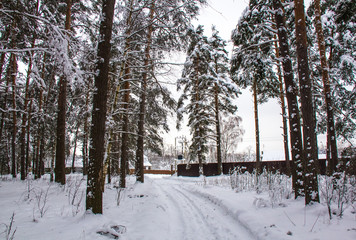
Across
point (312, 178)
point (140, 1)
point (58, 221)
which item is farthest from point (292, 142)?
point (140, 1)

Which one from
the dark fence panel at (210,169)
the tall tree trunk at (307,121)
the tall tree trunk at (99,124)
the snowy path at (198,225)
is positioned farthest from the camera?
the dark fence panel at (210,169)

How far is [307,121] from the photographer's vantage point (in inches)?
173

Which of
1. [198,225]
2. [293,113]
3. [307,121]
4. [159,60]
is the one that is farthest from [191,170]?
[307,121]

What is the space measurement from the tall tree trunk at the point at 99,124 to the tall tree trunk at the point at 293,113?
4487 millimetres

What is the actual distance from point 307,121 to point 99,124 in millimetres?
4585

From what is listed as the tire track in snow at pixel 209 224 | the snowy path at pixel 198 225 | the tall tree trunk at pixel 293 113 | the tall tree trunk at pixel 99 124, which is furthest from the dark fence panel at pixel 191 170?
the tall tree trunk at pixel 99 124

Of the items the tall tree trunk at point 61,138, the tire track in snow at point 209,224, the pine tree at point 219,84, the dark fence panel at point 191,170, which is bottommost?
the dark fence panel at point 191,170

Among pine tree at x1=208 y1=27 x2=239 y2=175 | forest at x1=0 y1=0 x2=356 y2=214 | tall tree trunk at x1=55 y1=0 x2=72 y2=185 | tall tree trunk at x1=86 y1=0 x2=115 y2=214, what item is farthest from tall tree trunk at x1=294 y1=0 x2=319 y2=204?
pine tree at x1=208 y1=27 x2=239 y2=175

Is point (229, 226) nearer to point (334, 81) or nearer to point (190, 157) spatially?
point (334, 81)

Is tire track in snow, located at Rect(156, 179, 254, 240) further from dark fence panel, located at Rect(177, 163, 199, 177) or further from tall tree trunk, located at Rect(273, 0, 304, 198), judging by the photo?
dark fence panel, located at Rect(177, 163, 199, 177)

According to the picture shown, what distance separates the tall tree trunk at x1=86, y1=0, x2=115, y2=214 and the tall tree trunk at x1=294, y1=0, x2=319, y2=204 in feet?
14.6

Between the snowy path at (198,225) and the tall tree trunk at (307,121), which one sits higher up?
the tall tree trunk at (307,121)

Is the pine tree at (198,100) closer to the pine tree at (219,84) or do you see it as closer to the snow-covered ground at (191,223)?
the pine tree at (219,84)

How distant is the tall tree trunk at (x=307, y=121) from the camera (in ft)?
13.9
